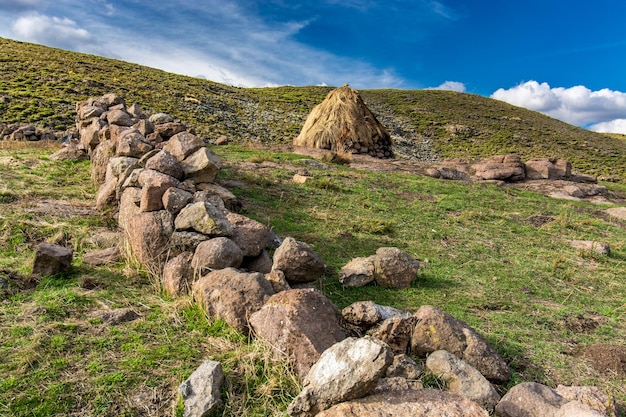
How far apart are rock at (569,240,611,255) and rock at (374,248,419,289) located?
4240mm

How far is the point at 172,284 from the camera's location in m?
4.57

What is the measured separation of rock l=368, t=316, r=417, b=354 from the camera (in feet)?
12.5

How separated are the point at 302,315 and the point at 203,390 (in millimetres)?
952

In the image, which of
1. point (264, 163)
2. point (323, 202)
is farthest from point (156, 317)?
point (264, 163)

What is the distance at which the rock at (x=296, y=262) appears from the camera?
16.3ft

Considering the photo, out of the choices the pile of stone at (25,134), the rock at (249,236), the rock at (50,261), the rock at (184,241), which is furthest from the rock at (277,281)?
the pile of stone at (25,134)

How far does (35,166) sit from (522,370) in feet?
34.5

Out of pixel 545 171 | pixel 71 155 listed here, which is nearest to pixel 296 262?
pixel 71 155

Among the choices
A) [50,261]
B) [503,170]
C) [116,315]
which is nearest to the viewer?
[116,315]

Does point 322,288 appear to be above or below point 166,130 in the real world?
below

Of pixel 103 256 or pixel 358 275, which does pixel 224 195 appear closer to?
pixel 103 256

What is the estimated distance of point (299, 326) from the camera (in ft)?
11.0

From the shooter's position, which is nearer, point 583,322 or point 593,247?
point 583,322

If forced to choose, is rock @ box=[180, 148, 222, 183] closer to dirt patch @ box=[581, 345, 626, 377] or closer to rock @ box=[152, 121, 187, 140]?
rock @ box=[152, 121, 187, 140]
